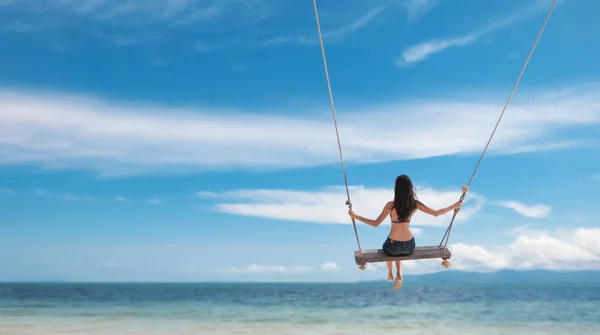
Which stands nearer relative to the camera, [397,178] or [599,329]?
[397,178]

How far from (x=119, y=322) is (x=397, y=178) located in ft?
65.7

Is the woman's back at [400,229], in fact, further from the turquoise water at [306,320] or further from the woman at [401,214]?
the turquoise water at [306,320]

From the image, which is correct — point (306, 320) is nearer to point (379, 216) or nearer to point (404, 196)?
point (379, 216)

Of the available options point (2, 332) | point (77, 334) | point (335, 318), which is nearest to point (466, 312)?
point (335, 318)

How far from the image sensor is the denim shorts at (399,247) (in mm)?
7840

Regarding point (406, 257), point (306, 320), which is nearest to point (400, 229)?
point (406, 257)

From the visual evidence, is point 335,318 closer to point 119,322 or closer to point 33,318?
point 119,322

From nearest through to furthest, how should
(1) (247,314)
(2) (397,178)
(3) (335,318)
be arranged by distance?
(2) (397,178), (3) (335,318), (1) (247,314)

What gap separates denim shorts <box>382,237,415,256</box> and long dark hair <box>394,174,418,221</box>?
0.38m

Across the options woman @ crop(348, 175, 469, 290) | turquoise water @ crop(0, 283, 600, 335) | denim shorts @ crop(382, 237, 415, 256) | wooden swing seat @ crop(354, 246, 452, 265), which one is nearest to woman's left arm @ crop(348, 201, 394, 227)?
woman @ crop(348, 175, 469, 290)

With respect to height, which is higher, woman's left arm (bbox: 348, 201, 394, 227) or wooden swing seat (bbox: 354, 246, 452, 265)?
woman's left arm (bbox: 348, 201, 394, 227)

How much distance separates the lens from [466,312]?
107ft

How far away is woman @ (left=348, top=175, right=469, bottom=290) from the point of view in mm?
7672

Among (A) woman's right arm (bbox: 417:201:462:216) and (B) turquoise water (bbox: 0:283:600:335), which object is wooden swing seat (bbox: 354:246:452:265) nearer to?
(A) woman's right arm (bbox: 417:201:462:216)
